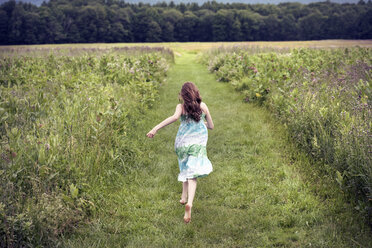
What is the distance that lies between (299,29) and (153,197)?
275ft

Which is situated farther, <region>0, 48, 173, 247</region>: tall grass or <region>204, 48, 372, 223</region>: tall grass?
<region>204, 48, 372, 223</region>: tall grass

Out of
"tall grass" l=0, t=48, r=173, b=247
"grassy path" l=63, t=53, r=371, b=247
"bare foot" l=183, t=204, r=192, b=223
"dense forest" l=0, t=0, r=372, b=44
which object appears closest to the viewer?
"tall grass" l=0, t=48, r=173, b=247

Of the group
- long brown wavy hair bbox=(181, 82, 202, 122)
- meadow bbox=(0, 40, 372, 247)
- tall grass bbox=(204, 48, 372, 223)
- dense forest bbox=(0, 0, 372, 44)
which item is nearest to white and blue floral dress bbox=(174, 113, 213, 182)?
long brown wavy hair bbox=(181, 82, 202, 122)

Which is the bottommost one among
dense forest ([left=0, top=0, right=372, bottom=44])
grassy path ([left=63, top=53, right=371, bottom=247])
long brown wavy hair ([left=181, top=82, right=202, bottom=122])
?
grassy path ([left=63, top=53, right=371, bottom=247])

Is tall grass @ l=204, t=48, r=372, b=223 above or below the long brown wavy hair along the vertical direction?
below

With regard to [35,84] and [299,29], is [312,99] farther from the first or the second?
[299,29]

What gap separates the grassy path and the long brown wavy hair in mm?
1296

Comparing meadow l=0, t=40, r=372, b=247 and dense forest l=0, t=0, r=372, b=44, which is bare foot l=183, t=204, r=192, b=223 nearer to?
meadow l=0, t=40, r=372, b=247

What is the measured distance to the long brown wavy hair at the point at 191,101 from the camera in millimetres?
4133

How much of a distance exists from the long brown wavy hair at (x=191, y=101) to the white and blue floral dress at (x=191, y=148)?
105mm

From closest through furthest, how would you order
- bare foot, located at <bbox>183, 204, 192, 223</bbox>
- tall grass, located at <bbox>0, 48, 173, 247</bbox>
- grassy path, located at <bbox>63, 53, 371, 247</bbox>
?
tall grass, located at <bbox>0, 48, 173, 247</bbox>, grassy path, located at <bbox>63, 53, 371, 247</bbox>, bare foot, located at <bbox>183, 204, 192, 223</bbox>

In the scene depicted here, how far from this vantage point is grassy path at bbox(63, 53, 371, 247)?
Answer: 3.49 metres

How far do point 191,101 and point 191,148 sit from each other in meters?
0.62

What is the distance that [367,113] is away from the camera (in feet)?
14.9
